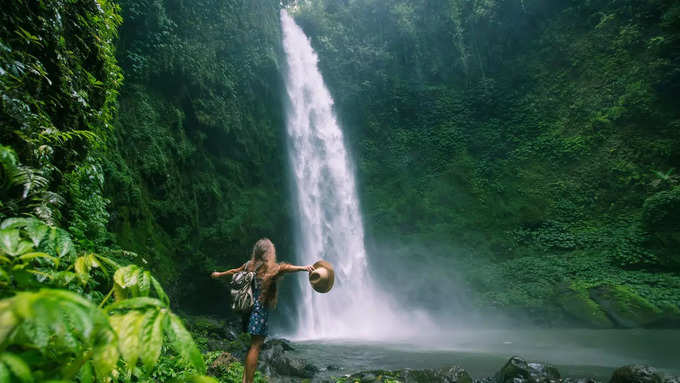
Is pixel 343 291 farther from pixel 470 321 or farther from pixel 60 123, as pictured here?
pixel 60 123

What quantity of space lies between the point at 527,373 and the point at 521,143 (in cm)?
1413

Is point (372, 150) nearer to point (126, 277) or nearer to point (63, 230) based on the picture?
point (63, 230)

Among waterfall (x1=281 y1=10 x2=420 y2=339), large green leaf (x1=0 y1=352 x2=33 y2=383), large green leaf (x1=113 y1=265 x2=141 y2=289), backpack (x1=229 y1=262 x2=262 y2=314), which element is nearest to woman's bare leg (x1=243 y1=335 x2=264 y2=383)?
backpack (x1=229 y1=262 x2=262 y2=314)

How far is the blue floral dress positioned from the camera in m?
Result: 3.18

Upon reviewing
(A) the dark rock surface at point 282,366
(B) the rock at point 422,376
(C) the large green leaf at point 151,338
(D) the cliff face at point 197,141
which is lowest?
(A) the dark rock surface at point 282,366

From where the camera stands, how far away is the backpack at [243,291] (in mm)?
3156

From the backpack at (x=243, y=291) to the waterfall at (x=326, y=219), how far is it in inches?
373

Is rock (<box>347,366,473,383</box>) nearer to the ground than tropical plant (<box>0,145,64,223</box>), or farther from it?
nearer to the ground

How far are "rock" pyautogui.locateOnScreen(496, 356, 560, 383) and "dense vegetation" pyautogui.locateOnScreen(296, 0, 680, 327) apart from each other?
238 inches

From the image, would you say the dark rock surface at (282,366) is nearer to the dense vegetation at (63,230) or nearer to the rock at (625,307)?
the dense vegetation at (63,230)

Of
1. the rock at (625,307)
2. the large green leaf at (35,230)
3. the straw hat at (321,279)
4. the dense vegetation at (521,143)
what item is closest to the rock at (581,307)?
the dense vegetation at (521,143)

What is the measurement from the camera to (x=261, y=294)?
3.29 m

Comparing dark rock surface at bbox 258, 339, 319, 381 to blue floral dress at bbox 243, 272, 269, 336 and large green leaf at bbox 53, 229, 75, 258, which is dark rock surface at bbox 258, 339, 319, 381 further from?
large green leaf at bbox 53, 229, 75, 258

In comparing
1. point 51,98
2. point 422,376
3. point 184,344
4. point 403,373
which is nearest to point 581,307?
point 422,376
